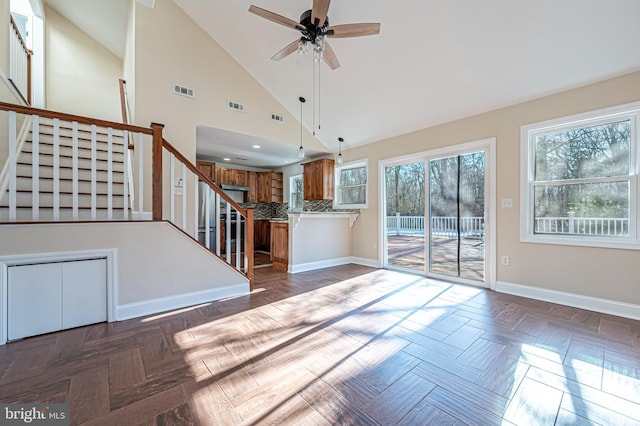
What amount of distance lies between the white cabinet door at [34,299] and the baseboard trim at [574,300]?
508cm

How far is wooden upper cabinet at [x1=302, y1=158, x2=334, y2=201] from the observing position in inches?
230

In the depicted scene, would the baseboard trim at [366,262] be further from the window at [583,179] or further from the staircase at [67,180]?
the staircase at [67,180]

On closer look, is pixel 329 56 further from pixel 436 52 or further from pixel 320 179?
pixel 320 179

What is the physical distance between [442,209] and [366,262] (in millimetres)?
1877

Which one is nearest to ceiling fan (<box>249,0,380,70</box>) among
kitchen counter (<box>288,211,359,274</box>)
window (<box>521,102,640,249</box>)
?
window (<box>521,102,640,249</box>)

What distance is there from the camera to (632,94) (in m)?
2.70

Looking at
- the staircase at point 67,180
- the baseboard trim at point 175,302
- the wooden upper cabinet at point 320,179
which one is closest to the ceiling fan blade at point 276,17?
the staircase at point 67,180

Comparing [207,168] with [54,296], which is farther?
[207,168]

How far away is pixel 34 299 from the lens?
2.25 meters

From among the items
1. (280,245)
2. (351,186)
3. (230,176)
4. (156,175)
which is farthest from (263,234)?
(156,175)

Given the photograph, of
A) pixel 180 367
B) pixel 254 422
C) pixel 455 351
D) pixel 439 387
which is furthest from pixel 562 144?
pixel 180 367

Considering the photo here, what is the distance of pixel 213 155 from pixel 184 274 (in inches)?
150

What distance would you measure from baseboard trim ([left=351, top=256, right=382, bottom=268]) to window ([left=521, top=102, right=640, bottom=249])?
2.43m

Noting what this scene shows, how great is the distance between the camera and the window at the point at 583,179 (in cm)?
279
